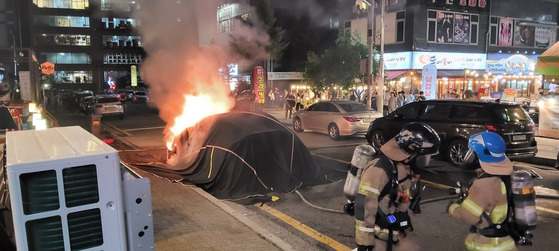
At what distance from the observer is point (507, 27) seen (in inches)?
1267

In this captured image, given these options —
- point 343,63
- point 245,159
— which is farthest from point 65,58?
point 245,159

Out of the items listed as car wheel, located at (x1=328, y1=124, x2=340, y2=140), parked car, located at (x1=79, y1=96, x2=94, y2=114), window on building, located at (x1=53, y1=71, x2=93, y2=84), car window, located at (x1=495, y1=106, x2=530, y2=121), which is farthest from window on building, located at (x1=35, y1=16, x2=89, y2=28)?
car window, located at (x1=495, y1=106, x2=530, y2=121)

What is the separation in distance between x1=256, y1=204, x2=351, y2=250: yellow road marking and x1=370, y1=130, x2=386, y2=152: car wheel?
6011 mm

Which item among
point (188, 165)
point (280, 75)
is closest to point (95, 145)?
point (188, 165)

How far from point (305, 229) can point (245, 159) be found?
2.01 m

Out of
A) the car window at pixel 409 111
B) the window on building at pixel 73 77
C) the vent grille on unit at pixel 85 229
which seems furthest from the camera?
the window on building at pixel 73 77

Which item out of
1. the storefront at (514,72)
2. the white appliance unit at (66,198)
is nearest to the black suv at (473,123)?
the white appliance unit at (66,198)

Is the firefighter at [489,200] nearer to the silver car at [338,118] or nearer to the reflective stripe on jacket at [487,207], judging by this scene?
the reflective stripe on jacket at [487,207]

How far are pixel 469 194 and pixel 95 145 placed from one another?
2.56 m

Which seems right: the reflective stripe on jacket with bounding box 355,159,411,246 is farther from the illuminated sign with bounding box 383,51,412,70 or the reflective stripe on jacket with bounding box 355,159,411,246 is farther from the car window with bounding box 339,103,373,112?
the illuminated sign with bounding box 383,51,412,70

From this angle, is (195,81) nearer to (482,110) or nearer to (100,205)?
(482,110)

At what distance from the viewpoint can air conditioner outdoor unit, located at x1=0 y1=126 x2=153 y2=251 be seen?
177cm

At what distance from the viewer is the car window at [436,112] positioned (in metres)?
10.2

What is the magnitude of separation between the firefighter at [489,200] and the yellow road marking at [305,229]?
2186 millimetres
